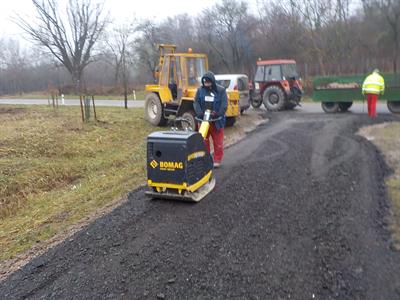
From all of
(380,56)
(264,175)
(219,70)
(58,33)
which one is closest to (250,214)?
(264,175)

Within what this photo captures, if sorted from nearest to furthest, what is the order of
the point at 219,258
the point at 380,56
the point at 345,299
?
the point at 345,299
the point at 219,258
the point at 380,56

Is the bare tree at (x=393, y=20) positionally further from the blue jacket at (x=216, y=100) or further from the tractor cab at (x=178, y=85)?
the blue jacket at (x=216, y=100)

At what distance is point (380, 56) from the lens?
29.3 m

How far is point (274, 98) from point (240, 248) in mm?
14343

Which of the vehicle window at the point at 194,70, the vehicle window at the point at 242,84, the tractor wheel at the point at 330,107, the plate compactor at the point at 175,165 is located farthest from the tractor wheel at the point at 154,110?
the plate compactor at the point at 175,165

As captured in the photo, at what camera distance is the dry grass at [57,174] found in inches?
232

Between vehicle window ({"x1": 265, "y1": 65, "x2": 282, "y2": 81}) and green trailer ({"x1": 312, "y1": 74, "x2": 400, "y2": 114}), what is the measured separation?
188 cm

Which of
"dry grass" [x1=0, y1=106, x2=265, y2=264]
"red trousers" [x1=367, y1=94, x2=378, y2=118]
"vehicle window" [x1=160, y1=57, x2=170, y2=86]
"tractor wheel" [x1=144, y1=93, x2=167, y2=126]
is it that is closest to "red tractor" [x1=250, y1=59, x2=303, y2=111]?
"red trousers" [x1=367, y1=94, x2=378, y2=118]

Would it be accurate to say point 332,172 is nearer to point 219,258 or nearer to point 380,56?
point 219,258

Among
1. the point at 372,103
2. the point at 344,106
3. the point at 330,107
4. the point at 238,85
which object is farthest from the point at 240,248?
the point at 344,106

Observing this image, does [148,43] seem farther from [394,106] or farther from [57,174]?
[57,174]

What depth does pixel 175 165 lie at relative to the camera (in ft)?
18.8

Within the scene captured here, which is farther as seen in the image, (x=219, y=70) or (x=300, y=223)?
(x=219, y=70)

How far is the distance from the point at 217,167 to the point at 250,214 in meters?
2.72
